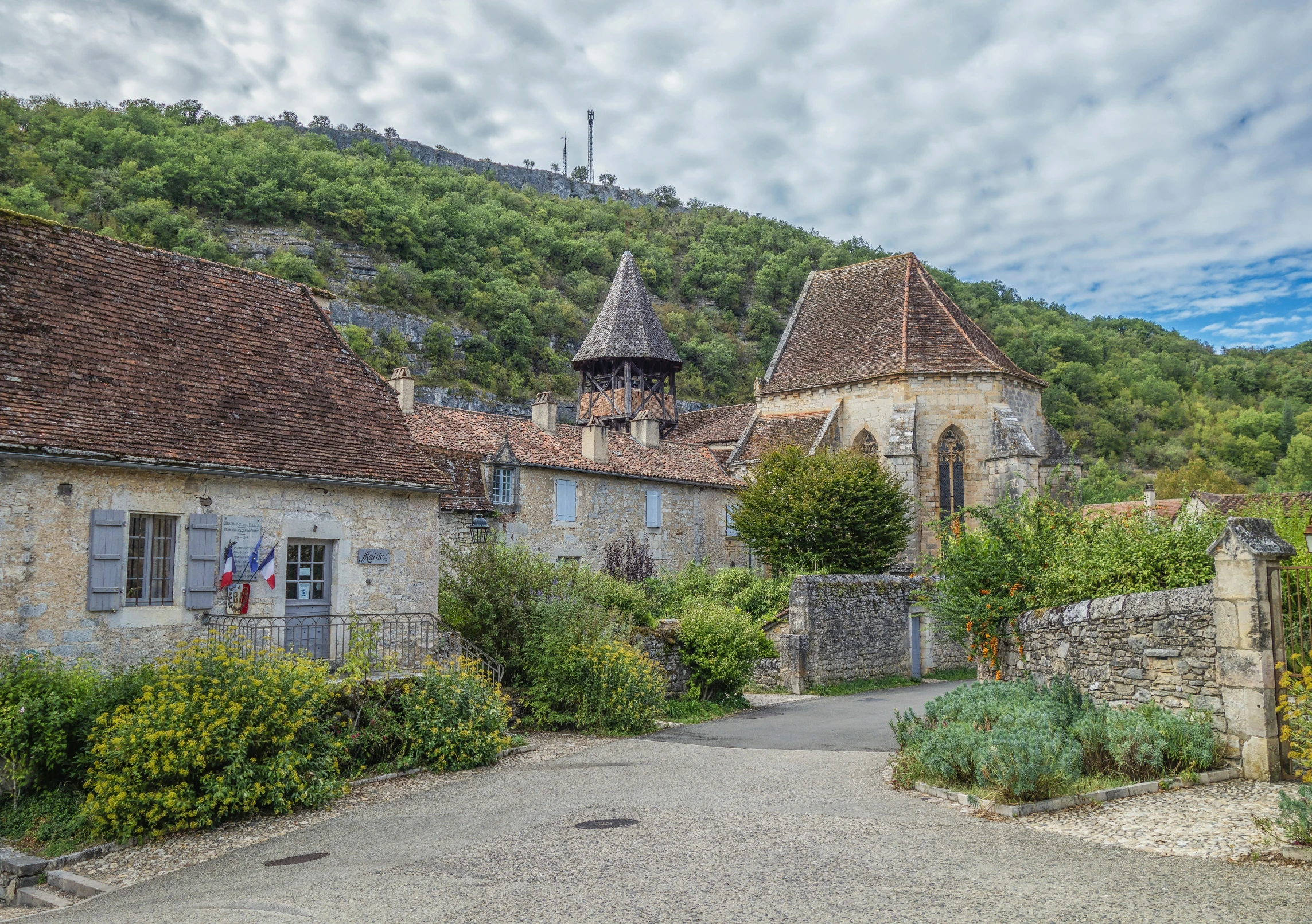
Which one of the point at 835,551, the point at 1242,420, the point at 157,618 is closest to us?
the point at 157,618

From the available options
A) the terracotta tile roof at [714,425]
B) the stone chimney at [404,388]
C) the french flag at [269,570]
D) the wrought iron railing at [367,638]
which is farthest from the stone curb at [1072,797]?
the terracotta tile roof at [714,425]

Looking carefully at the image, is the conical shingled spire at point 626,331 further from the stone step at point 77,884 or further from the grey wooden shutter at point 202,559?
the stone step at point 77,884

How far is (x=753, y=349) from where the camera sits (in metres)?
75.8

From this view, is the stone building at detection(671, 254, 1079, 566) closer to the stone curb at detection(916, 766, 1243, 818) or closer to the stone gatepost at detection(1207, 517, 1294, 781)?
the stone gatepost at detection(1207, 517, 1294, 781)

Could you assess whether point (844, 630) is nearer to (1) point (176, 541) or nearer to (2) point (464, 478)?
(2) point (464, 478)

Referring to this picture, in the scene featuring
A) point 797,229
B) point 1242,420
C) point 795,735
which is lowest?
point 795,735

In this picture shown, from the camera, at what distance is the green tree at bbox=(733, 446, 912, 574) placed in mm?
23391

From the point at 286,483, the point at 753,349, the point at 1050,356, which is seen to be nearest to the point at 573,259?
the point at 753,349

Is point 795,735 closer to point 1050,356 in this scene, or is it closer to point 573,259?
point 1050,356

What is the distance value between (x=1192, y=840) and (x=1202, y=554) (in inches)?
151

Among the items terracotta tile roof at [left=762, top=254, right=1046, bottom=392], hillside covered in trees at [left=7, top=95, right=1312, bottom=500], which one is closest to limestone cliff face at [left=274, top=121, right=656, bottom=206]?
hillside covered in trees at [left=7, top=95, right=1312, bottom=500]

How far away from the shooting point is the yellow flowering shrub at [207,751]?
314 inches

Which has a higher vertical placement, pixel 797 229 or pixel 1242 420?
pixel 797 229

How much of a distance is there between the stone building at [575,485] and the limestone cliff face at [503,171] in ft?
235
